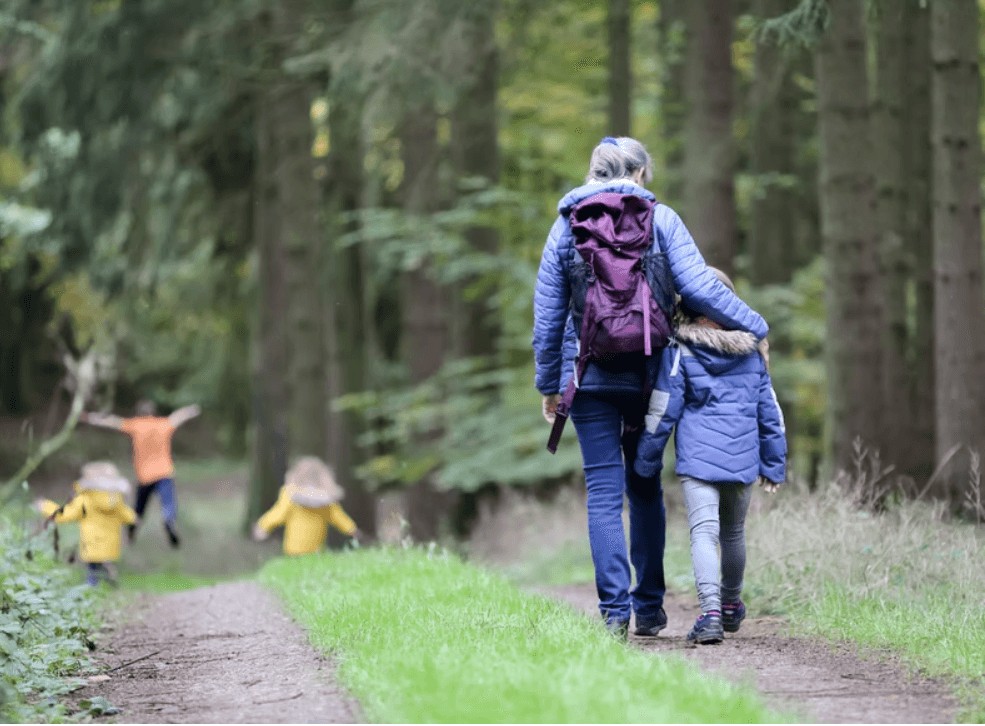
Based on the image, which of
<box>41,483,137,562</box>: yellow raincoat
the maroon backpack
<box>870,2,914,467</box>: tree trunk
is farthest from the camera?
<box>870,2,914,467</box>: tree trunk

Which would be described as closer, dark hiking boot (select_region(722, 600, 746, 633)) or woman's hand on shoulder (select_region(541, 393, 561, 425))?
woman's hand on shoulder (select_region(541, 393, 561, 425))

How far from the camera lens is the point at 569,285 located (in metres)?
6.57

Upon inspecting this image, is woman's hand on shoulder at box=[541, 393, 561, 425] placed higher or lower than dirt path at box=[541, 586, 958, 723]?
higher

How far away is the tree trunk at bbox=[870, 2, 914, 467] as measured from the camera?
1345 cm

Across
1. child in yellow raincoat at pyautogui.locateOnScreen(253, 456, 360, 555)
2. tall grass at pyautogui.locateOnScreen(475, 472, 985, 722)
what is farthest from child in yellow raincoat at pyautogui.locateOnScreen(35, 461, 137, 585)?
tall grass at pyautogui.locateOnScreen(475, 472, 985, 722)

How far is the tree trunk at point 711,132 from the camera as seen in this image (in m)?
13.0

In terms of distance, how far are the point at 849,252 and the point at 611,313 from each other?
216 inches

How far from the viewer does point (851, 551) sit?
810 cm

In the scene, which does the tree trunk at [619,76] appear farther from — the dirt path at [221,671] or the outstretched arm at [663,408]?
the outstretched arm at [663,408]

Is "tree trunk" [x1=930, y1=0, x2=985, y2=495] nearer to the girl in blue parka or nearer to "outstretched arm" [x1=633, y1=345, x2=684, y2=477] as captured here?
the girl in blue parka

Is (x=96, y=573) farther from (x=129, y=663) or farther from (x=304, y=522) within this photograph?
(x=129, y=663)

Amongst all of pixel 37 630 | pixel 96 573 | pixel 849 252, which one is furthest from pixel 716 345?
pixel 96 573

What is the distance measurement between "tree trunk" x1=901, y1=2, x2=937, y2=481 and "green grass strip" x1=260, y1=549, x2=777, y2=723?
27.5 feet

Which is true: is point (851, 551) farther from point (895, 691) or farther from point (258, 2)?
point (258, 2)
